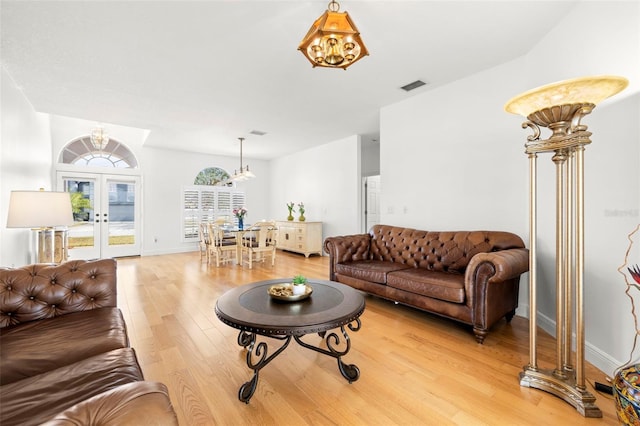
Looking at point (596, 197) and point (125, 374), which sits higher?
point (596, 197)

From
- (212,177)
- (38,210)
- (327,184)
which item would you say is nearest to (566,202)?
(38,210)

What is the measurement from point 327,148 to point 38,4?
204 inches

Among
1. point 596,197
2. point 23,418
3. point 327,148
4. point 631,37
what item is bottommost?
point 23,418

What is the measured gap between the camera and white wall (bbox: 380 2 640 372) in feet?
6.10

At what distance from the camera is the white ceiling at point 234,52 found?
7.25 ft

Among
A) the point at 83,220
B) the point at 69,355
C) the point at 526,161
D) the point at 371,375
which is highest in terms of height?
the point at 526,161

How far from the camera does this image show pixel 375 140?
637 cm

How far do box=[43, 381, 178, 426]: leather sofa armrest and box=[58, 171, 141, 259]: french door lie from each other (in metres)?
7.02

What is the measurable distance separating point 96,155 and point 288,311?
23.1 ft

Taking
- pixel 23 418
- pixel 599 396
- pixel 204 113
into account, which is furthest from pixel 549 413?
pixel 204 113

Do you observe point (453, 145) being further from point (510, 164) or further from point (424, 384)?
point (424, 384)

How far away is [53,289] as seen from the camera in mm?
1820

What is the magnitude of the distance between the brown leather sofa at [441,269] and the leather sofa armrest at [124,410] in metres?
2.34

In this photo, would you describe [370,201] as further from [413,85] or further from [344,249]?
[413,85]
